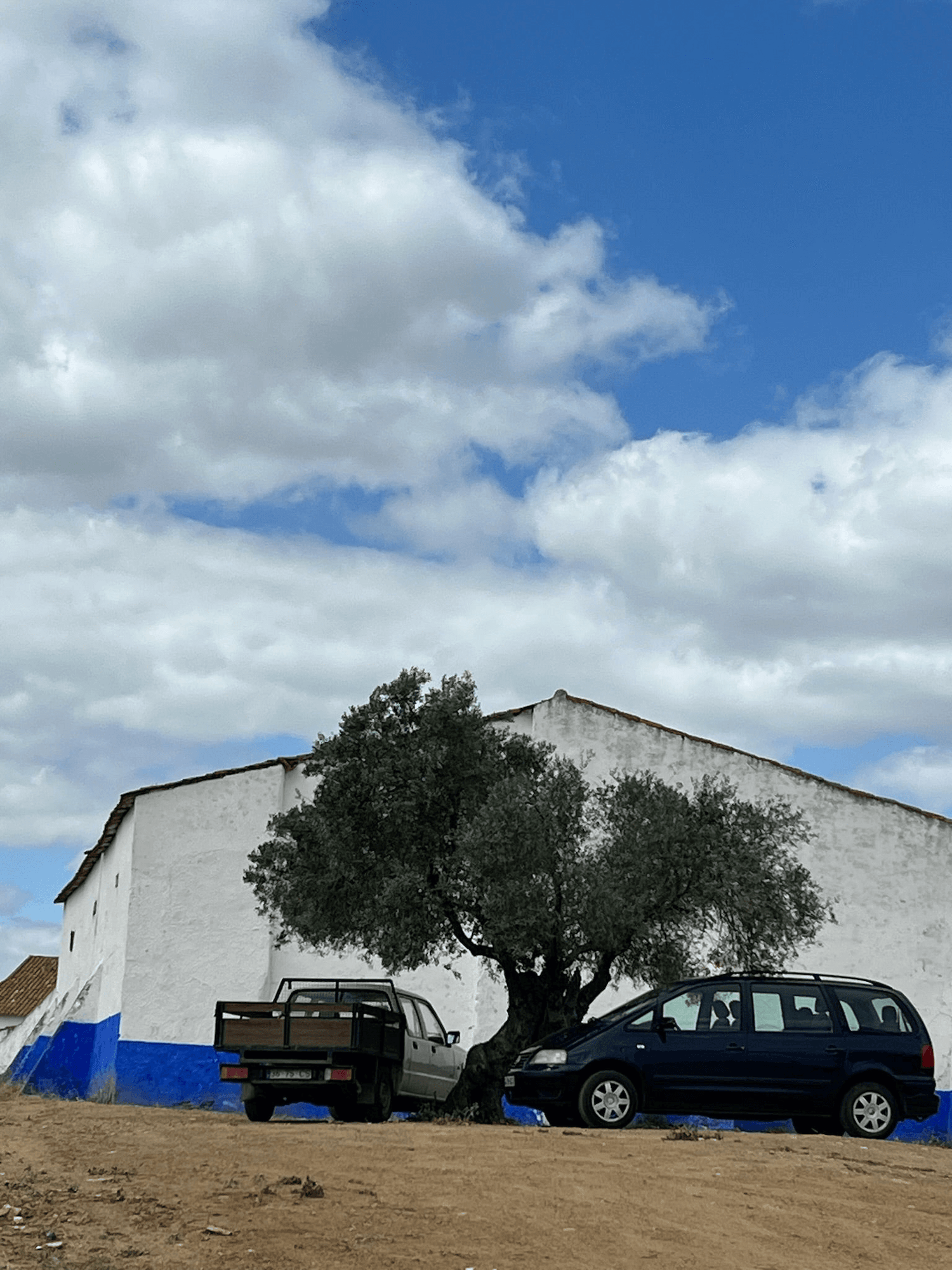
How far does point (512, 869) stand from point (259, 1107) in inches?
156

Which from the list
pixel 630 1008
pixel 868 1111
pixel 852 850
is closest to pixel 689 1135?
pixel 630 1008

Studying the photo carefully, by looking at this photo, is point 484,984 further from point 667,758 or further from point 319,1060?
point 319,1060

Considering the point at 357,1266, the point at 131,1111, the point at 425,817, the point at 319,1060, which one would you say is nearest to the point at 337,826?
the point at 425,817

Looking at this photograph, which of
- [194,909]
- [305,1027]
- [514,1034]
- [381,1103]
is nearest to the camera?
[305,1027]

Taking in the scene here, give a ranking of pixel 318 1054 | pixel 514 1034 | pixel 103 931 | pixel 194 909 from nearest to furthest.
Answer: pixel 318 1054, pixel 514 1034, pixel 194 909, pixel 103 931

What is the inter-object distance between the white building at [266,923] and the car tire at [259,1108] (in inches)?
283

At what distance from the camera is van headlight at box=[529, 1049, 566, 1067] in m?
14.3

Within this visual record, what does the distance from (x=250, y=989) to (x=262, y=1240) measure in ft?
53.8

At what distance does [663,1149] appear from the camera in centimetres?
1197

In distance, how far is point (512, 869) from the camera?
54.6 feet

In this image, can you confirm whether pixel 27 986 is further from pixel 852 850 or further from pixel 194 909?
pixel 852 850

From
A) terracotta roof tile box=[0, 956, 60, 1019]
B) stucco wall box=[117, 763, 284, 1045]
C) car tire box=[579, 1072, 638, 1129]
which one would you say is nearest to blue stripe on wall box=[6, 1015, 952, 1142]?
stucco wall box=[117, 763, 284, 1045]

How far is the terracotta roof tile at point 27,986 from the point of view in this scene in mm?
50906

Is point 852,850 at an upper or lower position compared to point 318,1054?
upper
